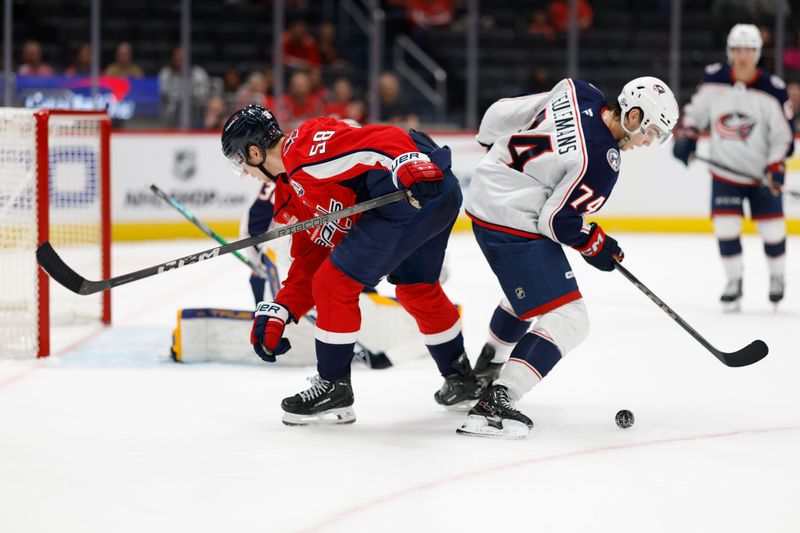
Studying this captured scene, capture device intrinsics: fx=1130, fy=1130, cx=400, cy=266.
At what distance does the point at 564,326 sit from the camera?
2.88 meters

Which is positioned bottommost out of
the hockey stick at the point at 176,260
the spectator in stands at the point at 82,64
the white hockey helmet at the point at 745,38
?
the hockey stick at the point at 176,260

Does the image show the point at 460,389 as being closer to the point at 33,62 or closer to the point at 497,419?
the point at 497,419

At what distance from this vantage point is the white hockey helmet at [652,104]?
285cm

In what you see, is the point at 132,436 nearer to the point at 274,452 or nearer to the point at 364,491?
the point at 274,452

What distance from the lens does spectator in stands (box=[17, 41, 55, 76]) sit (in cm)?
750

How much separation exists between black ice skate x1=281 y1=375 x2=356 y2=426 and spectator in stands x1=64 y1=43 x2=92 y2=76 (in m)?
5.20

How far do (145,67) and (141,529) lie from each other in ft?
20.0

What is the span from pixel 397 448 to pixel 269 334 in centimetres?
45

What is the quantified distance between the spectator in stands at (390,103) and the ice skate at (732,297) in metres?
3.72

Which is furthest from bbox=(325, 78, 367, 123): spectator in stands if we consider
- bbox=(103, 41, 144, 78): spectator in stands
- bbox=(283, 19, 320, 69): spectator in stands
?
bbox=(103, 41, 144, 78): spectator in stands

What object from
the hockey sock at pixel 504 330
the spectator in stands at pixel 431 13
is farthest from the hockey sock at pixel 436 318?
the spectator in stands at pixel 431 13

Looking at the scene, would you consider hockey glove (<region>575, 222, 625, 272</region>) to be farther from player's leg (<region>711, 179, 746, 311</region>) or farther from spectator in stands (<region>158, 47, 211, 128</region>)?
spectator in stands (<region>158, 47, 211, 128</region>)

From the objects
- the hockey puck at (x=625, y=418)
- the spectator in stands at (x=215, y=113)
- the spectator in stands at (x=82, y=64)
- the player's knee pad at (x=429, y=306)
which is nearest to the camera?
the hockey puck at (x=625, y=418)

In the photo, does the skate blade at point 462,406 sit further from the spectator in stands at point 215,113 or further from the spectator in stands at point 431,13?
the spectator in stands at point 431,13
